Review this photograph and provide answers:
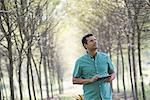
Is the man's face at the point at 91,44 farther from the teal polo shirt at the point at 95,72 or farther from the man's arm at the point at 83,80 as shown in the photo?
the man's arm at the point at 83,80

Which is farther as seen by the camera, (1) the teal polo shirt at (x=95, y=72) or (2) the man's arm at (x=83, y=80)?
(1) the teal polo shirt at (x=95, y=72)

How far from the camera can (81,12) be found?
80.7 feet

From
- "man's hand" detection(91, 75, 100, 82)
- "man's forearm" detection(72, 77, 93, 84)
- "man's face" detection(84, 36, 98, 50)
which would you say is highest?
"man's face" detection(84, 36, 98, 50)

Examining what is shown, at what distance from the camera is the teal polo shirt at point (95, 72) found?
17.1ft

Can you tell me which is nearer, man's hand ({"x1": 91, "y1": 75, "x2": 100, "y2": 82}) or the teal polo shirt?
man's hand ({"x1": 91, "y1": 75, "x2": 100, "y2": 82})

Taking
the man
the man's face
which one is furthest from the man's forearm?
the man's face

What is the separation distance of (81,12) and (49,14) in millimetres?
5518

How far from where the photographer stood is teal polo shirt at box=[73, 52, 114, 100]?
521 cm

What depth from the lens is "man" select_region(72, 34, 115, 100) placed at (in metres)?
5.20

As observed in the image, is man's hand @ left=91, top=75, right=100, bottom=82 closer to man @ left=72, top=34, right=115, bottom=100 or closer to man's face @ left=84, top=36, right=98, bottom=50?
man @ left=72, top=34, right=115, bottom=100

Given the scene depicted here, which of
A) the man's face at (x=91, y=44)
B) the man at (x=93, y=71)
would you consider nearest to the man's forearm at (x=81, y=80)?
the man at (x=93, y=71)

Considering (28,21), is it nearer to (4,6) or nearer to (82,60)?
(4,6)

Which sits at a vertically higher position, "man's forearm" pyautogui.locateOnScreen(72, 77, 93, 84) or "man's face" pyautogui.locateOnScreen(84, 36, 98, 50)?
"man's face" pyautogui.locateOnScreen(84, 36, 98, 50)

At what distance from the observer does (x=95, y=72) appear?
523cm
